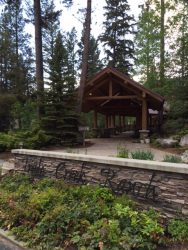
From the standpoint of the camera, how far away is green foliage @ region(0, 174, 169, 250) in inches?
159

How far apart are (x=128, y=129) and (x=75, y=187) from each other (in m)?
23.6

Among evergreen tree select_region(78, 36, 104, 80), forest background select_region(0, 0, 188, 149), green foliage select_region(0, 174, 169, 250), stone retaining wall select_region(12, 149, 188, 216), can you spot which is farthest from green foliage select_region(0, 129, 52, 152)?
evergreen tree select_region(78, 36, 104, 80)

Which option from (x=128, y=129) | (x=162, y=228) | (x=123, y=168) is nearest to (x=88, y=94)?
(x=128, y=129)

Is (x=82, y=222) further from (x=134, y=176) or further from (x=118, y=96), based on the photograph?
(x=118, y=96)

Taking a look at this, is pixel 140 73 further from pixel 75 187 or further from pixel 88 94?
pixel 75 187

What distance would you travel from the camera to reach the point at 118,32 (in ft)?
107

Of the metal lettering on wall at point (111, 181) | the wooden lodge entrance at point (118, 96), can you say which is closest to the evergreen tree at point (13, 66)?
the wooden lodge entrance at point (118, 96)

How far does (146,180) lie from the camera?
491 cm

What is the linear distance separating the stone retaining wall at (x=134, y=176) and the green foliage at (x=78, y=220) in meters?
0.20

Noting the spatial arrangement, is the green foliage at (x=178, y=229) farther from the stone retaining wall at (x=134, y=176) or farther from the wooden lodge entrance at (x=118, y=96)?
the wooden lodge entrance at (x=118, y=96)

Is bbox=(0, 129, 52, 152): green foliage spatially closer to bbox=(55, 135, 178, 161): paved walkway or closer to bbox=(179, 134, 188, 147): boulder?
bbox=(55, 135, 178, 161): paved walkway

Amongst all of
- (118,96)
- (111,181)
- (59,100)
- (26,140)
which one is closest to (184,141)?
(118,96)

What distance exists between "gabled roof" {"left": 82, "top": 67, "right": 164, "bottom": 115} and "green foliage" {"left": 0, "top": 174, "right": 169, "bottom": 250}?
1117 centimetres

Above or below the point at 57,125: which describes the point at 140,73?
above
